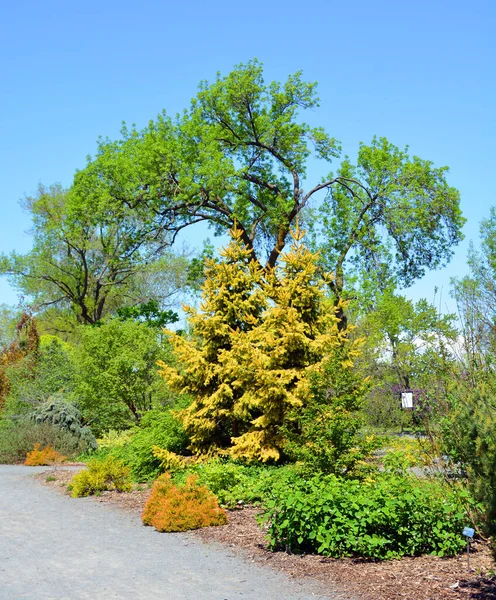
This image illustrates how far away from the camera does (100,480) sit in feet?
41.3

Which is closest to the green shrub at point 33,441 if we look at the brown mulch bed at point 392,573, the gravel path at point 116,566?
the gravel path at point 116,566

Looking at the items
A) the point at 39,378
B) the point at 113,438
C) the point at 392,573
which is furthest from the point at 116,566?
the point at 39,378

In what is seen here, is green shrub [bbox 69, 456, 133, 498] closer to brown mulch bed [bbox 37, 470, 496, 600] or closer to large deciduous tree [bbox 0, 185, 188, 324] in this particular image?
brown mulch bed [bbox 37, 470, 496, 600]

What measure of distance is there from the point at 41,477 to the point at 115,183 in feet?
38.1

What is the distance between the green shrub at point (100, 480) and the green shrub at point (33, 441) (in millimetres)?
6951

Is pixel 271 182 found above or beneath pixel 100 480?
above

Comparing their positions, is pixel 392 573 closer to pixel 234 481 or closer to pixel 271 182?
pixel 234 481

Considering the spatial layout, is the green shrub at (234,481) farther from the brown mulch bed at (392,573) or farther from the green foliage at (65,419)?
the green foliage at (65,419)

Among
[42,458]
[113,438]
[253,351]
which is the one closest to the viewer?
[253,351]

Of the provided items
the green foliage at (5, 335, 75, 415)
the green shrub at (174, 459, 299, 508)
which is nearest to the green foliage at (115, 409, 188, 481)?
the green shrub at (174, 459, 299, 508)

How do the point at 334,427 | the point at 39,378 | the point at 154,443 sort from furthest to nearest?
1. the point at 39,378
2. the point at 154,443
3. the point at 334,427

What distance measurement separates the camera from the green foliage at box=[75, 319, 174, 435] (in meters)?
21.1

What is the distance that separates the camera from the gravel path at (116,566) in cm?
627

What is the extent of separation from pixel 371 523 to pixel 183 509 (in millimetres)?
3002
